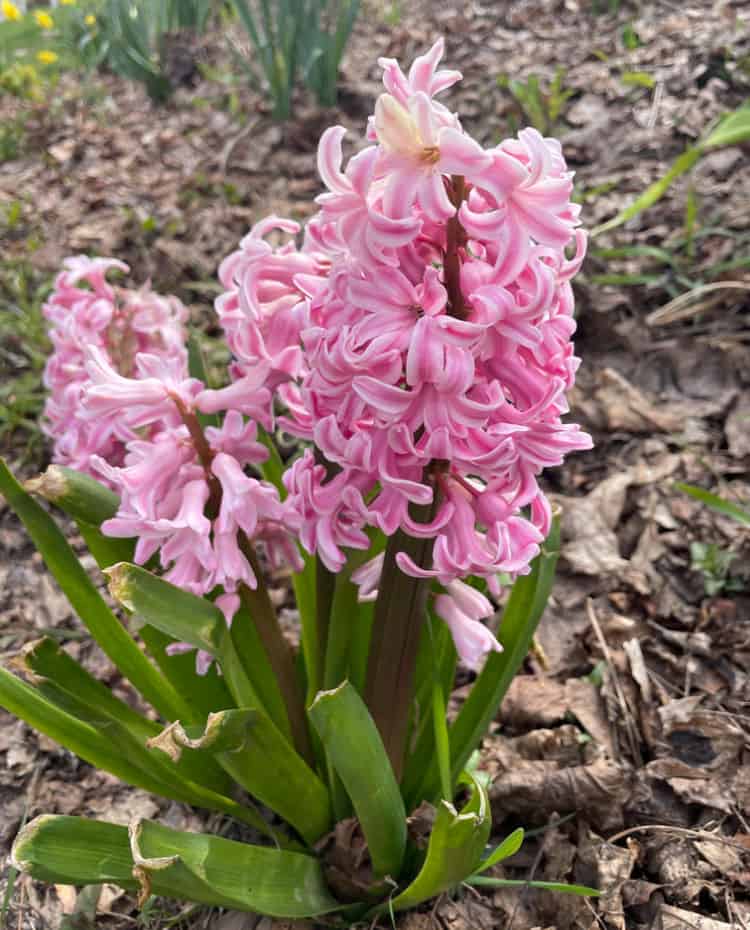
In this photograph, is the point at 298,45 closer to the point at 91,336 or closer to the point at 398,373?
the point at 91,336

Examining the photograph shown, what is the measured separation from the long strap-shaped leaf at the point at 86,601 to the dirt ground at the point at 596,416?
0.47 metres

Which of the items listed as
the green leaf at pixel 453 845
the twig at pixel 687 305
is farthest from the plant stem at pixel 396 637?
the twig at pixel 687 305

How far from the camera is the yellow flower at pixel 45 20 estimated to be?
641 centimetres

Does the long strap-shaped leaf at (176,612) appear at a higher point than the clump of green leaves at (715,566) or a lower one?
higher

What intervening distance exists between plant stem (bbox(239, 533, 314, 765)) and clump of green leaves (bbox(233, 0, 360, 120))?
132 inches

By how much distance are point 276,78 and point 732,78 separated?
2.27 meters

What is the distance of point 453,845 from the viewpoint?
1.34 m

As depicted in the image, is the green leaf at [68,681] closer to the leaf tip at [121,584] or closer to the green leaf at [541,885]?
the leaf tip at [121,584]

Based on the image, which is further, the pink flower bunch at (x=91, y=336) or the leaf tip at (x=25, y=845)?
the pink flower bunch at (x=91, y=336)

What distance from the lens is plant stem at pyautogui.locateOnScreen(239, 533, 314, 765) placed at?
1.61 meters

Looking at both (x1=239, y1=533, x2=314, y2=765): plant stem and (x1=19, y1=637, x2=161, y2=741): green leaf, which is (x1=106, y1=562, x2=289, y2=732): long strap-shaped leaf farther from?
(x1=19, y1=637, x2=161, y2=741): green leaf

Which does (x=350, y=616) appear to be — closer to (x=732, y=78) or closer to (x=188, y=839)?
(x=188, y=839)

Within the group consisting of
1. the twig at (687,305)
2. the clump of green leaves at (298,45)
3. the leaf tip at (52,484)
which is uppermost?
the clump of green leaves at (298,45)

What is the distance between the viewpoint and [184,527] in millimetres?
1381
